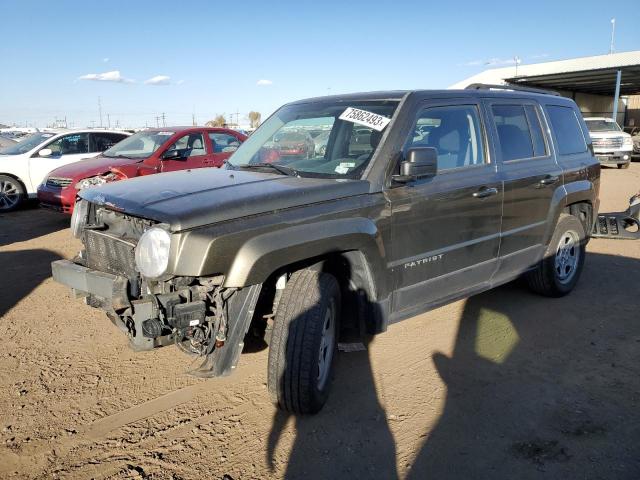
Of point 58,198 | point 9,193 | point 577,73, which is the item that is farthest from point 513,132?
point 577,73

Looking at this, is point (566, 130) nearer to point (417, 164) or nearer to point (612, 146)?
point (417, 164)

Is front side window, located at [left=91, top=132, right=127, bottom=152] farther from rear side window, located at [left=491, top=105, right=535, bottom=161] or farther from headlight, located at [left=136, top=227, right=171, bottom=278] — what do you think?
headlight, located at [left=136, top=227, right=171, bottom=278]

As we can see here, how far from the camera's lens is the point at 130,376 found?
371 centimetres

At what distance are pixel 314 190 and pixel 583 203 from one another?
3635 millimetres

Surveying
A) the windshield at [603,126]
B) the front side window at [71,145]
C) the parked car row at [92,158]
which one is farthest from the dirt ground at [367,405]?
the windshield at [603,126]

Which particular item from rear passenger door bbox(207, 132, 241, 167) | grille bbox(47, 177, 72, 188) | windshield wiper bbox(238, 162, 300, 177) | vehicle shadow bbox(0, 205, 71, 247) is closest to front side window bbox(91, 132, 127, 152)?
vehicle shadow bbox(0, 205, 71, 247)

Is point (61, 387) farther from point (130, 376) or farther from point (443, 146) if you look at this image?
point (443, 146)

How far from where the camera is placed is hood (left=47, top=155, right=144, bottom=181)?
8.53 meters

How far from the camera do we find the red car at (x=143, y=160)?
8406mm

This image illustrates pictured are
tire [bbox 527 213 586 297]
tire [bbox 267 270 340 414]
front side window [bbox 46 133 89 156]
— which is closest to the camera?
tire [bbox 267 270 340 414]

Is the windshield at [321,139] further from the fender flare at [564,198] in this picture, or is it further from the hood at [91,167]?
the hood at [91,167]

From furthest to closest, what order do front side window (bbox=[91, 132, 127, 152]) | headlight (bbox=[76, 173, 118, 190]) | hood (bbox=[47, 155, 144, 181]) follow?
front side window (bbox=[91, 132, 127, 152])
hood (bbox=[47, 155, 144, 181])
headlight (bbox=[76, 173, 118, 190])

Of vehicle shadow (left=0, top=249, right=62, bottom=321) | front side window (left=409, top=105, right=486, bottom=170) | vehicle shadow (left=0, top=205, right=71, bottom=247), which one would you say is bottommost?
vehicle shadow (left=0, top=249, right=62, bottom=321)

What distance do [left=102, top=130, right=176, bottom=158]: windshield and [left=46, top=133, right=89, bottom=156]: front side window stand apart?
2.27 m
